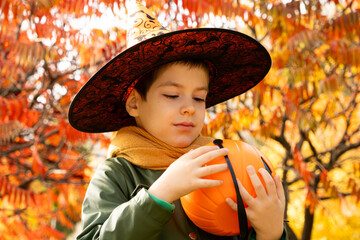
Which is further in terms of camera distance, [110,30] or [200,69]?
[110,30]

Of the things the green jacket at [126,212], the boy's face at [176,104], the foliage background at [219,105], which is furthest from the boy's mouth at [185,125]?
the foliage background at [219,105]

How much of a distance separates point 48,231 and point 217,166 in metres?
4.93

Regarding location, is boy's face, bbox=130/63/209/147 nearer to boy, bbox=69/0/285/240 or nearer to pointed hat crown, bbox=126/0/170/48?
boy, bbox=69/0/285/240

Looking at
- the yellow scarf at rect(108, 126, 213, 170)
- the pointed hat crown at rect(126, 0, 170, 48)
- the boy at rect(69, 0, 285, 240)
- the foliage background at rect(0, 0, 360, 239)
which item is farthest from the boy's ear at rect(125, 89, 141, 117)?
the foliage background at rect(0, 0, 360, 239)

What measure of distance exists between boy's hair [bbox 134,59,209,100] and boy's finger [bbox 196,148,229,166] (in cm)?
55

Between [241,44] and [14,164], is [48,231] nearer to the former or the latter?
[14,164]

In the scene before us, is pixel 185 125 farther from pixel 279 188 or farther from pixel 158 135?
pixel 279 188

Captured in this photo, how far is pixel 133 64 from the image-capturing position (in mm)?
1842

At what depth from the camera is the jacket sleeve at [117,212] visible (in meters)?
1.38

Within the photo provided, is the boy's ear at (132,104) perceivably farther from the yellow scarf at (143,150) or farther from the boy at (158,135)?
the yellow scarf at (143,150)

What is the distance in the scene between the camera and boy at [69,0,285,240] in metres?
1.43

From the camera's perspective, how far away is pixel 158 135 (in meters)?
1.90

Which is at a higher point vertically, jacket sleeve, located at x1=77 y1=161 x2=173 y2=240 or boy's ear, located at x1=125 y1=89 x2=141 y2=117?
boy's ear, located at x1=125 y1=89 x2=141 y2=117

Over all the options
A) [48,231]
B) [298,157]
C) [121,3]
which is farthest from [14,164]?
[298,157]
